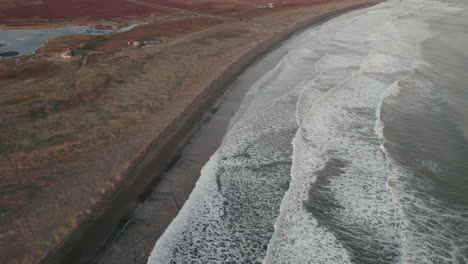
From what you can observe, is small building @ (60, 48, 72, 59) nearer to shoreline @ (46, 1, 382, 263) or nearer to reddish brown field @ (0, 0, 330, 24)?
shoreline @ (46, 1, 382, 263)

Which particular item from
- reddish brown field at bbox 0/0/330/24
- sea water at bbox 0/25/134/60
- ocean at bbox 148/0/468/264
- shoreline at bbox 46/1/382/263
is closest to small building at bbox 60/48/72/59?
sea water at bbox 0/25/134/60

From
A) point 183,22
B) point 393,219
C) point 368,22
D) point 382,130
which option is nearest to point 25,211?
point 393,219

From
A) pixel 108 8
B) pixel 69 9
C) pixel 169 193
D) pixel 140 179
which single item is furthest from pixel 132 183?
pixel 69 9

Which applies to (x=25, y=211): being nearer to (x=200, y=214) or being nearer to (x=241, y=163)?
(x=200, y=214)

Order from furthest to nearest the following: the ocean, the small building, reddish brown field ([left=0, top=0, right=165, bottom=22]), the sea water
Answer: reddish brown field ([left=0, top=0, right=165, bottom=22])
the sea water
the small building
the ocean

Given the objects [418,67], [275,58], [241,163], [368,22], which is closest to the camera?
[241,163]

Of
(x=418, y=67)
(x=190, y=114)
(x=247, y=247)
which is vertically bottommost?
(x=247, y=247)

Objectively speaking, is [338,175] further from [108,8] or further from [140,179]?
[108,8]
